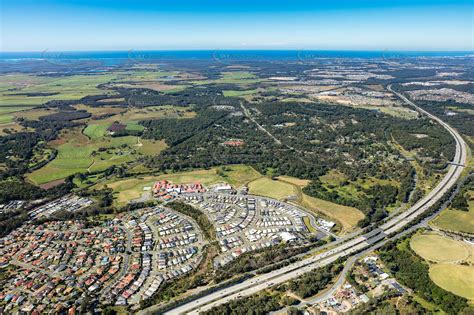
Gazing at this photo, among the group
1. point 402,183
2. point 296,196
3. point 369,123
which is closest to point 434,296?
point 296,196

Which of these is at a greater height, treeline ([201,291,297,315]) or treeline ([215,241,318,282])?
treeline ([215,241,318,282])

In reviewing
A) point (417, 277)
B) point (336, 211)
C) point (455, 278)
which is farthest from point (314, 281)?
point (336, 211)

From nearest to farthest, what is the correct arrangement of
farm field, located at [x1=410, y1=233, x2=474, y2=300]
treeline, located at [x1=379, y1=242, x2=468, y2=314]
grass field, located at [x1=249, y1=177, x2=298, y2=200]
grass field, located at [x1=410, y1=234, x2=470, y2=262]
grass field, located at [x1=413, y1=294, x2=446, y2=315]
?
grass field, located at [x1=413, y1=294, x2=446, y2=315] → treeline, located at [x1=379, y1=242, x2=468, y2=314] → farm field, located at [x1=410, y1=233, x2=474, y2=300] → grass field, located at [x1=410, y1=234, x2=470, y2=262] → grass field, located at [x1=249, y1=177, x2=298, y2=200]

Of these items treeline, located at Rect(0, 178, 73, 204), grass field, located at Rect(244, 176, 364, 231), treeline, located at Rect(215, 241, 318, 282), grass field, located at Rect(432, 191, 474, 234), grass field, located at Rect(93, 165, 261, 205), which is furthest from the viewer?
grass field, located at Rect(93, 165, 261, 205)

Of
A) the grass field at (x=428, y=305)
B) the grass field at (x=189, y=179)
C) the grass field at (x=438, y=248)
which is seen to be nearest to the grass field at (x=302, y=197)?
the grass field at (x=189, y=179)

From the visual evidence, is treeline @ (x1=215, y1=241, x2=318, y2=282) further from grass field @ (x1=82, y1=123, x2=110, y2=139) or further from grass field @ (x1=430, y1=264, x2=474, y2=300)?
grass field @ (x1=82, y1=123, x2=110, y2=139)

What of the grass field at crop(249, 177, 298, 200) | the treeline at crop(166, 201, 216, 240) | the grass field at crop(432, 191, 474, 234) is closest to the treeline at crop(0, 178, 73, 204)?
the treeline at crop(166, 201, 216, 240)

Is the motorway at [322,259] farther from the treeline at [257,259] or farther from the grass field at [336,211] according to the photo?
the grass field at [336,211]
